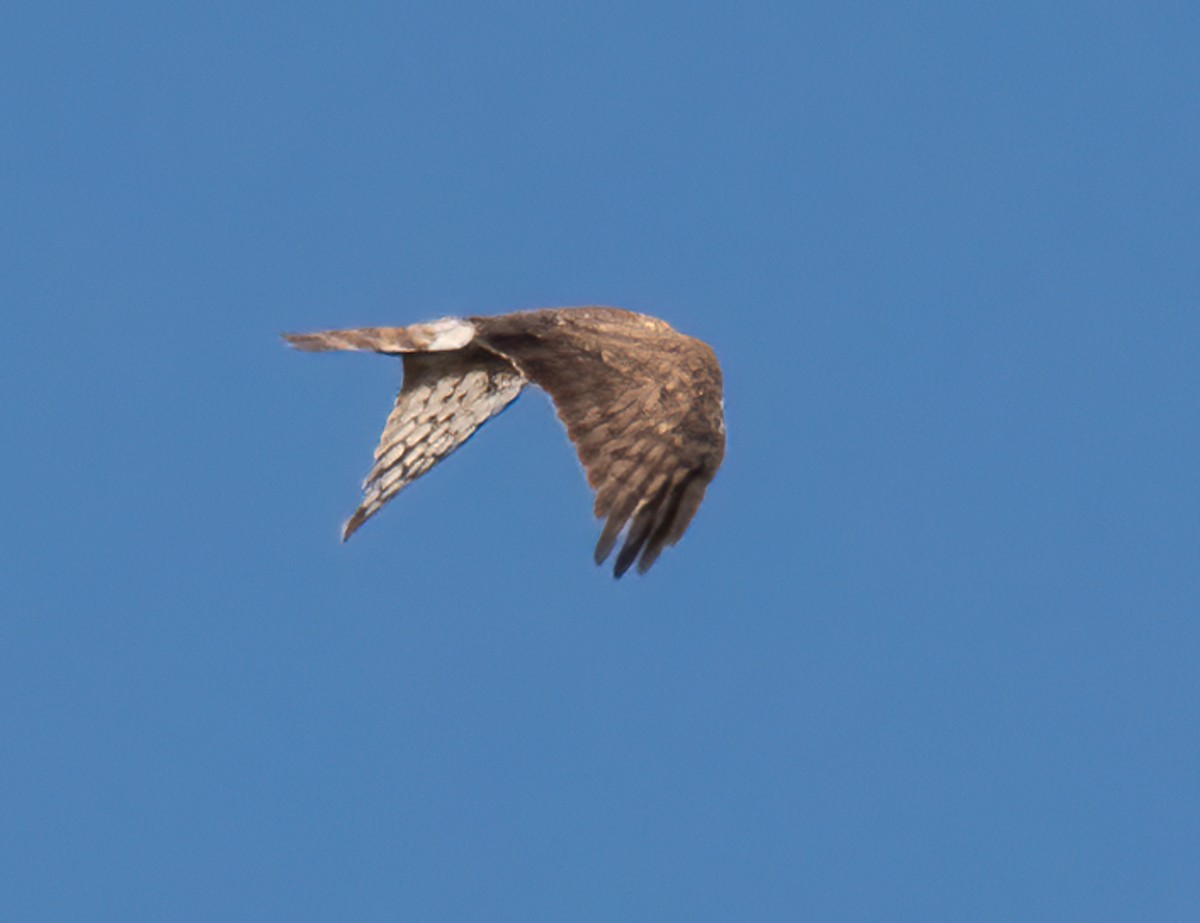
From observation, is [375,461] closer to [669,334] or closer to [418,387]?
[418,387]

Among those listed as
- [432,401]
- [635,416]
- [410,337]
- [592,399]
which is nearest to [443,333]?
[410,337]

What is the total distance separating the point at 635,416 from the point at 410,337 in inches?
99.6

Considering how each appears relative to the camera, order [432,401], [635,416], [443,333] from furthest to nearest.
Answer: [432,401] < [443,333] < [635,416]

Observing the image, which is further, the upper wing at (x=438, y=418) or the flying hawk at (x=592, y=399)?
the upper wing at (x=438, y=418)

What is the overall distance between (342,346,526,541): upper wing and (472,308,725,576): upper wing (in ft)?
2.12

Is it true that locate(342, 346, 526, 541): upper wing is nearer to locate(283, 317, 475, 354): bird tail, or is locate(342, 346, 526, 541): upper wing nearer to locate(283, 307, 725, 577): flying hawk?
locate(283, 307, 725, 577): flying hawk

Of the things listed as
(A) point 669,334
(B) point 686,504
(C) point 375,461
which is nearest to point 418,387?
(C) point 375,461

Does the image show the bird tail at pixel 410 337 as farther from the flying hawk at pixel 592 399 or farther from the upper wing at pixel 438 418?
the upper wing at pixel 438 418

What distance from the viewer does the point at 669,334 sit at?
1367 cm

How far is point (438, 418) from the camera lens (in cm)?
1452

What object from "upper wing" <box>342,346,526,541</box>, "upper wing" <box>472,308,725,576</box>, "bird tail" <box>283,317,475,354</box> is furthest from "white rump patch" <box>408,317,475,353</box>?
"upper wing" <box>472,308,725,576</box>

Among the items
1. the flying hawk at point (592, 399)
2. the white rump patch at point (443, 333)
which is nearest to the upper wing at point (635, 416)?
the flying hawk at point (592, 399)

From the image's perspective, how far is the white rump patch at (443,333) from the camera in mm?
14367

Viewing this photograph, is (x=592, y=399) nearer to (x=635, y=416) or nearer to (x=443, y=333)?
(x=635, y=416)
